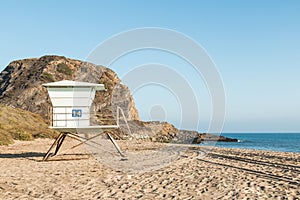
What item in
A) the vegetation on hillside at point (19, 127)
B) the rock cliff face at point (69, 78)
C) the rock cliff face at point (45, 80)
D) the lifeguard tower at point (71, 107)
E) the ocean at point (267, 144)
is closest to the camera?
the lifeguard tower at point (71, 107)

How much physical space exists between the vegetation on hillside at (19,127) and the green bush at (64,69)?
30.5 metres

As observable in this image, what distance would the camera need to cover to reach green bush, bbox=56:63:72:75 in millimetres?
68537

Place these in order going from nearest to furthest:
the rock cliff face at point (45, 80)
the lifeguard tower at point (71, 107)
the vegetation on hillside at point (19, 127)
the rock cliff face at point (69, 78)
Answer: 1. the lifeguard tower at point (71, 107)
2. the vegetation on hillside at point (19, 127)
3. the rock cliff face at point (69, 78)
4. the rock cliff face at point (45, 80)

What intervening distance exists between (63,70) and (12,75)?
42.3 ft

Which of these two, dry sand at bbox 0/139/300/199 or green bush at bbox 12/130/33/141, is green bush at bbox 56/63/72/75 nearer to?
green bush at bbox 12/130/33/141

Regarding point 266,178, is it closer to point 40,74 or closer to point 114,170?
point 114,170

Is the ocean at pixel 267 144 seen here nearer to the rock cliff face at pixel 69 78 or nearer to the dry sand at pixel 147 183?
the rock cliff face at pixel 69 78

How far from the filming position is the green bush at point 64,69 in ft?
225

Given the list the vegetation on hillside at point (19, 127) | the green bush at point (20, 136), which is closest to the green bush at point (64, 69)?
the vegetation on hillside at point (19, 127)

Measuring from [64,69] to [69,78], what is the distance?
→ 136 inches

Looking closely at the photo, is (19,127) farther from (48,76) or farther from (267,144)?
(267,144)

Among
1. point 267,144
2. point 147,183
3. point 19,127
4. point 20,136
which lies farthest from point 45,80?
point 147,183

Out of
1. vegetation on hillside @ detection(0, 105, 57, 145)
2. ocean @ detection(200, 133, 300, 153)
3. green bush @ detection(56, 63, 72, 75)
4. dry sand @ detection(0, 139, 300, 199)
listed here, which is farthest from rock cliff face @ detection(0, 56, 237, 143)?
dry sand @ detection(0, 139, 300, 199)

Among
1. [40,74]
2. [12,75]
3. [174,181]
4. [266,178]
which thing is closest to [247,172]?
[266,178]
